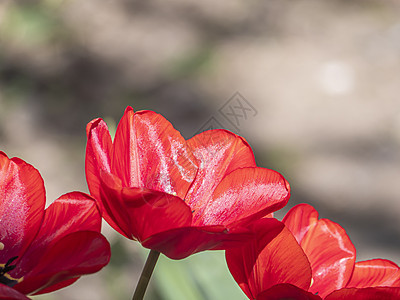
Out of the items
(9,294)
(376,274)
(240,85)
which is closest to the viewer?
(9,294)

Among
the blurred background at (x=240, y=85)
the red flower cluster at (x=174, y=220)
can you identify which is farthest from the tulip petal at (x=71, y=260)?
the blurred background at (x=240, y=85)

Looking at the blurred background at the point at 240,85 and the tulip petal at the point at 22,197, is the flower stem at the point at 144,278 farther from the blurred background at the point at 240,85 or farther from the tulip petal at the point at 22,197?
the blurred background at the point at 240,85

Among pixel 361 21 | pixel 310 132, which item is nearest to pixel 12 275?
pixel 310 132

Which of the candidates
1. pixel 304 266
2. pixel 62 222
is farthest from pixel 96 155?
pixel 304 266

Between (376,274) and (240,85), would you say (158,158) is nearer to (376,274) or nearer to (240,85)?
(376,274)

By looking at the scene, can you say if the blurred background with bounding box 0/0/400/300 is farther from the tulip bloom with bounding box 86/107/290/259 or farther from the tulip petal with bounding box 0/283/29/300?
the tulip petal with bounding box 0/283/29/300

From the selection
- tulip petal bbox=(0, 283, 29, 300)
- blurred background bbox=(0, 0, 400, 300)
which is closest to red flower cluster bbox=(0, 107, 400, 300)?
tulip petal bbox=(0, 283, 29, 300)
